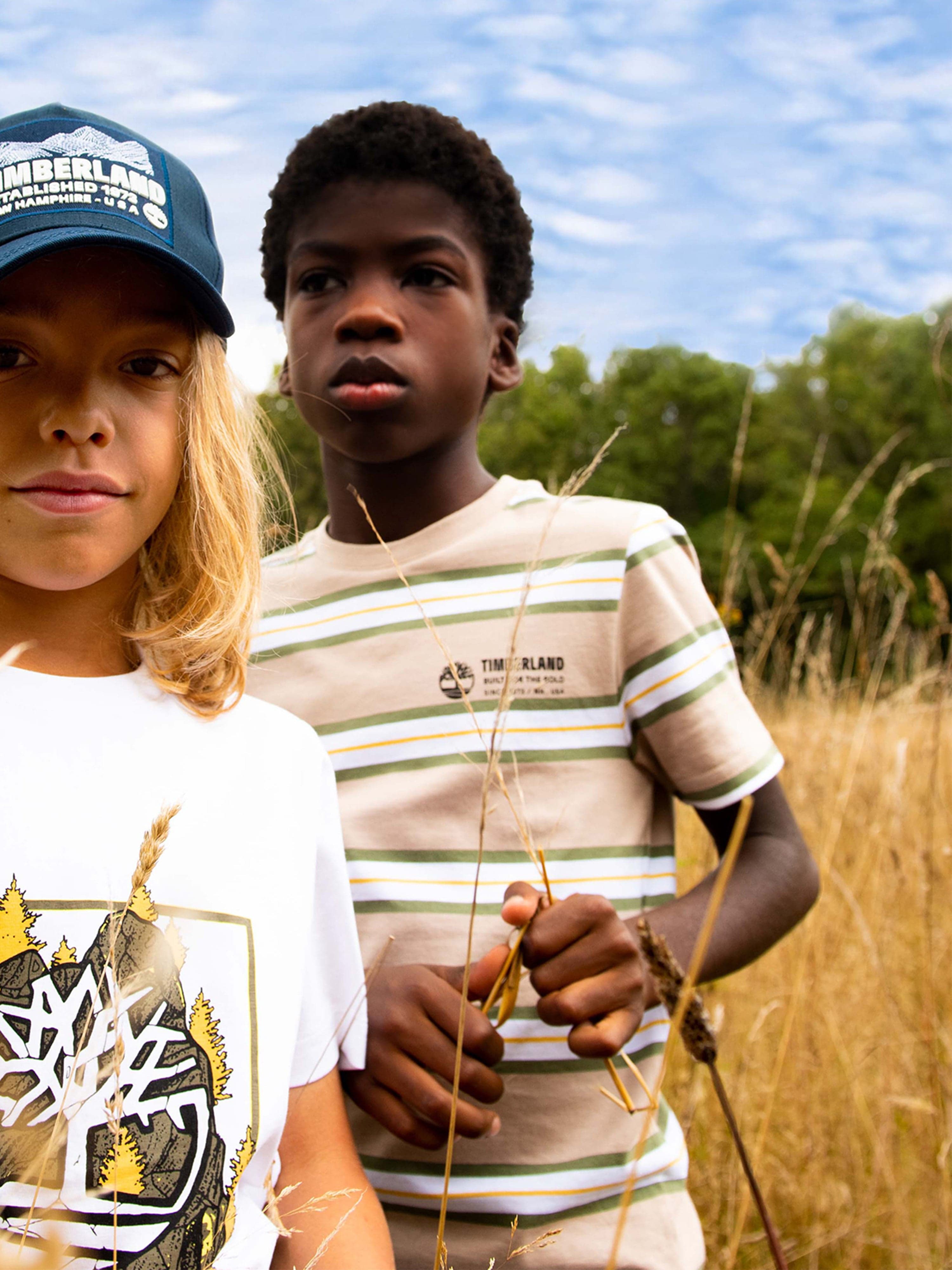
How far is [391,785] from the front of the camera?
5.07 feet

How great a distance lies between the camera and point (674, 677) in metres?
1.48

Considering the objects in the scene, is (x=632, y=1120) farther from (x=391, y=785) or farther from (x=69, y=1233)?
(x=69, y=1233)

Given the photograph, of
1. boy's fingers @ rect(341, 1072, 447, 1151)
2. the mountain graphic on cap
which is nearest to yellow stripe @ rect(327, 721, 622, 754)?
boy's fingers @ rect(341, 1072, 447, 1151)

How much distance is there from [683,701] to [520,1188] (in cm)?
68

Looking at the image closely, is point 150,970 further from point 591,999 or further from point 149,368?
point 149,368

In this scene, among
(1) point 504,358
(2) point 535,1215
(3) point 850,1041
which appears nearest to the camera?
(2) point 535,1215

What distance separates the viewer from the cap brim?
103 centimetres

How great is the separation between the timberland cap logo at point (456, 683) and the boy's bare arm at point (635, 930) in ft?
1.11

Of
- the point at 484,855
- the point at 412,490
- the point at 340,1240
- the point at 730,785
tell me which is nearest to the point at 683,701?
the point at 730,785

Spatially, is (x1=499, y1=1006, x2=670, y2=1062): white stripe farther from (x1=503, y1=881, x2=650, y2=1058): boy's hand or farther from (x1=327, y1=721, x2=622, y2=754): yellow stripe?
(x1=327, y1=721, x2=622, y2=754): yellow stripe

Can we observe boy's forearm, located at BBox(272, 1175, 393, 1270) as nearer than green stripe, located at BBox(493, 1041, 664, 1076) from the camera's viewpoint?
Yes

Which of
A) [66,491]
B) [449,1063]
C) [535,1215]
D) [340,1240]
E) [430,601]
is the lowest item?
[535,1215]

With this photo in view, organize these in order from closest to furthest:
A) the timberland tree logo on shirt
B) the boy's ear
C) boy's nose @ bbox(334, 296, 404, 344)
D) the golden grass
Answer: the timberland tree logo on shirt
boy's nose @ bbox(334, 296, 404, 344)
the boy's ear
the golden grass

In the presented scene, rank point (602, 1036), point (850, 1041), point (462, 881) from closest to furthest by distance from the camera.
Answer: point (602, 1036), point (462, 881), point (850, 1041)
